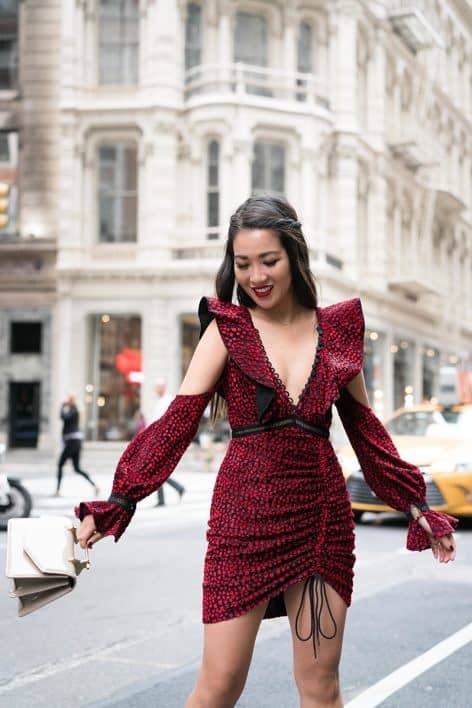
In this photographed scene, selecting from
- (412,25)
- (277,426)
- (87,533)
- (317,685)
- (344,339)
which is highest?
(412,25)

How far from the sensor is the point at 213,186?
1222 inches

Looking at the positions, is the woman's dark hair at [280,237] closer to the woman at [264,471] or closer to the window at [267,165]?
the woman at [264,471]

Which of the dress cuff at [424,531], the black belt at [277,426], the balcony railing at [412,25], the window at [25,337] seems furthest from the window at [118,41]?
the black belt at [277,426]

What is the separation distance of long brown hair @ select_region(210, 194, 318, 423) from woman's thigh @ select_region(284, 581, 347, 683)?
0.61 metres

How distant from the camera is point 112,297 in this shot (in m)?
30.5

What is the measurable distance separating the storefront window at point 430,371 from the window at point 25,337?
16.3m

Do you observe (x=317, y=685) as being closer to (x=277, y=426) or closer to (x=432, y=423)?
(x=277, y=426)

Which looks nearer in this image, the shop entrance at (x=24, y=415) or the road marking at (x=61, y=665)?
the road marking at (x=61, y=665)

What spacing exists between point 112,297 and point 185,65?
7.14 metres

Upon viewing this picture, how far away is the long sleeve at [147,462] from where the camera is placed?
2.89m

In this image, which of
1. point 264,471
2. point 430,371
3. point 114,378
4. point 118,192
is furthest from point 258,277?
point 430,371

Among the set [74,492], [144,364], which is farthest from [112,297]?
[74,492]


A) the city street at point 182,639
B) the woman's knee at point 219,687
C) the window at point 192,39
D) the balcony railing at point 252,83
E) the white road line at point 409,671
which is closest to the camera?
the woman's knee at point 219,687

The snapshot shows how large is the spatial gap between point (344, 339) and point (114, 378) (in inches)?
1079
